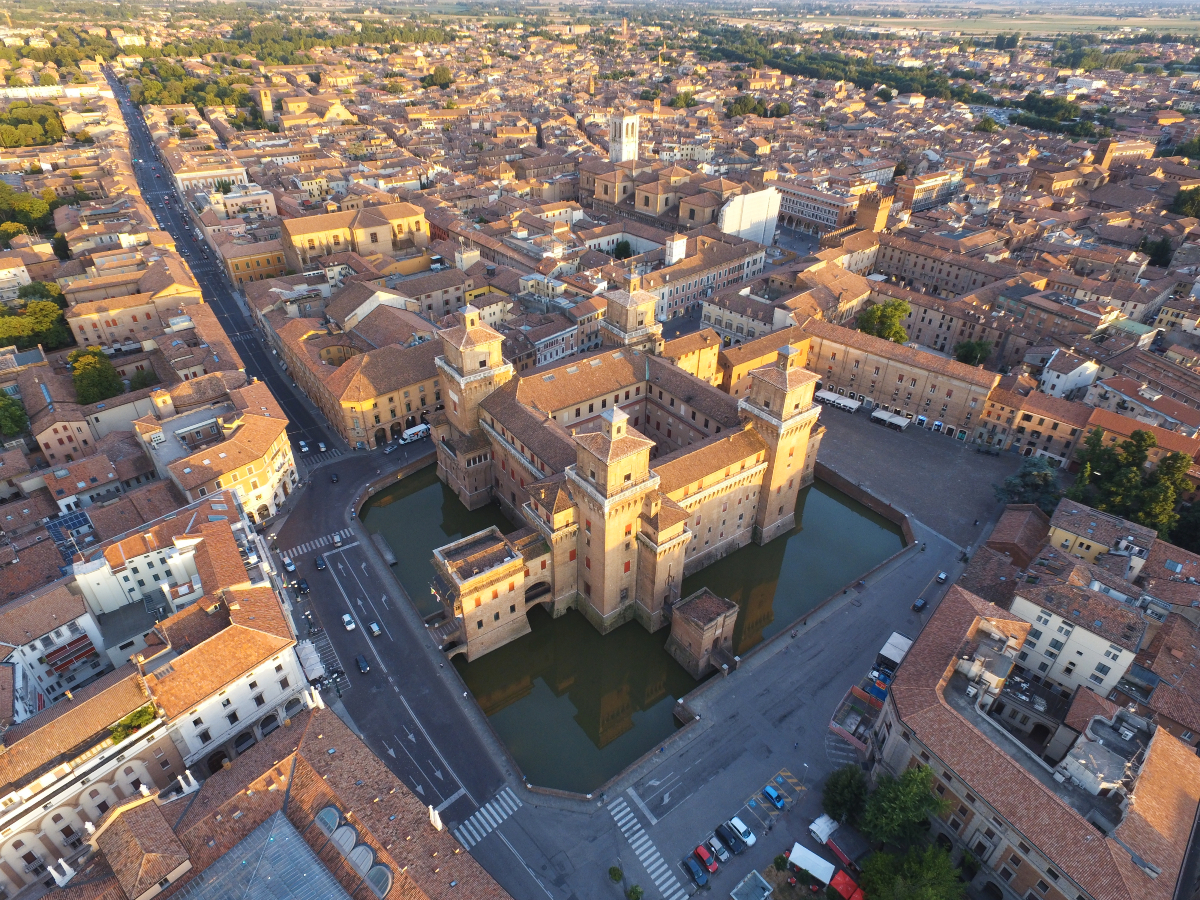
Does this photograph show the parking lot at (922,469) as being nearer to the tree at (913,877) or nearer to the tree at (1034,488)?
the tree at (1034,488)

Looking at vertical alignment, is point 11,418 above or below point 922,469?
above

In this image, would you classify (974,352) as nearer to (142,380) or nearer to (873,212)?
(873,212)

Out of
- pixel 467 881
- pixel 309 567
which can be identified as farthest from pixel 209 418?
pixel 467 881

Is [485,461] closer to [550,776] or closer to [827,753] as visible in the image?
[550,776]

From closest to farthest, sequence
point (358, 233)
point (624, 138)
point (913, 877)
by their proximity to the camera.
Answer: point (913, 877) → point (358, 233) → point (624, 138)

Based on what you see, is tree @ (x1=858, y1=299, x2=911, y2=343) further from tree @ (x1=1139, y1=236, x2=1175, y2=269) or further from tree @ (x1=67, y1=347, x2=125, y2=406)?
tree @ (x1=67, y1=347, x2=125, y2=406)

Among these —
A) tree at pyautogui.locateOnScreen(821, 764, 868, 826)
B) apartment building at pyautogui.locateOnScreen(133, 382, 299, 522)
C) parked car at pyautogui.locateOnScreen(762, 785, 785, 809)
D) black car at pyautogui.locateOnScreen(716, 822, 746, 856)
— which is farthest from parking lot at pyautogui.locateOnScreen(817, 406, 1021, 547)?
apartment building at pyautogui.locateOnScreen(133, 382, 299, 522)

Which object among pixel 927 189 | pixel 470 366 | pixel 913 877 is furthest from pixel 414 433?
pixel 927 189
